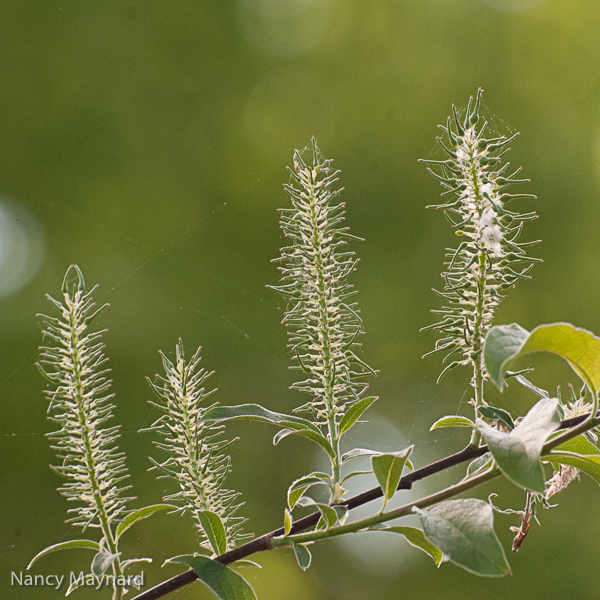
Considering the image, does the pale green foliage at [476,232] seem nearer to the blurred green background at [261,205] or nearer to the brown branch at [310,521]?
the brown branch at [310,521]

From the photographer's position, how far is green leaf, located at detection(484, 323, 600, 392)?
18cm

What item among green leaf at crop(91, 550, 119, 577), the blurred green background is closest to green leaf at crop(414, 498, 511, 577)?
green leaf at crop(91, 550, 119, 577)

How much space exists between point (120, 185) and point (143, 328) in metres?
0.41

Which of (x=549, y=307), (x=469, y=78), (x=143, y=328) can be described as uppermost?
(x=469, y=78)

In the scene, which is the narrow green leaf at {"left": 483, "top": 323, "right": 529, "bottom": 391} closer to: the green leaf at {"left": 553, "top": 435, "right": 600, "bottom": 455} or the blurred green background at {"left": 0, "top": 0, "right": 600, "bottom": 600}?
the green leaf at {"left": 553, "top": 435, "right": 600, "bottom": 455}

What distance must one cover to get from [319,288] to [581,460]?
0.40ft

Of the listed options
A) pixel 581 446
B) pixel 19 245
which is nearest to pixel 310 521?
pixel 581 446

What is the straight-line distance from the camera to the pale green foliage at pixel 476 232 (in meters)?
0.23

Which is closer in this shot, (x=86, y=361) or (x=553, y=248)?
(x=86, y=361)

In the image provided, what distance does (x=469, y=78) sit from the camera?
1.70 metres

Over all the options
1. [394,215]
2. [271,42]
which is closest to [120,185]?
[271,42]

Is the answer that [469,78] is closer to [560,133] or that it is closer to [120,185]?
[560,133]

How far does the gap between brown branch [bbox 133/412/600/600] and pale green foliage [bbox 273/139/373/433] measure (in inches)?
1.5

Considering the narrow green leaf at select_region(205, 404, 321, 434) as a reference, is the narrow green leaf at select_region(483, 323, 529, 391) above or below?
below
